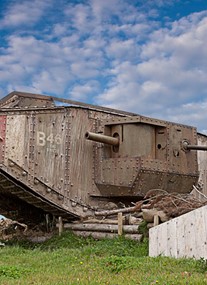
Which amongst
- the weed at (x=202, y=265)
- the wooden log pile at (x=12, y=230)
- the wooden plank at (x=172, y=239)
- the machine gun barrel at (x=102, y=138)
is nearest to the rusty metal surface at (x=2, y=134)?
the machine gun barrel at (x=102, y=138)

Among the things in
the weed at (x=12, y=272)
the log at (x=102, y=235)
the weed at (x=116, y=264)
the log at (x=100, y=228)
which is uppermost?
the log at (x=100, y=228)

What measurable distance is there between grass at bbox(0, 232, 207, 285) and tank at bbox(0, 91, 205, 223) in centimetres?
301

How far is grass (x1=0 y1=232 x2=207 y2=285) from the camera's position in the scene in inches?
276

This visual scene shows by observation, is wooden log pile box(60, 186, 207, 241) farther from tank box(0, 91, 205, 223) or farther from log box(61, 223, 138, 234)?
tank box(0, 91, 205, 223)

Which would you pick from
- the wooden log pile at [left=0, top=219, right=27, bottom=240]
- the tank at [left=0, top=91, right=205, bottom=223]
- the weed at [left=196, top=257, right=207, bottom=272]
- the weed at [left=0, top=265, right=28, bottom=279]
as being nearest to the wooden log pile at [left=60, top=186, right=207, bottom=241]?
the tank at [left=0, top=91, right=205, bottom=223]

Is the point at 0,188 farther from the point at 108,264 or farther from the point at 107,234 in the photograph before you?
the point at 108,264

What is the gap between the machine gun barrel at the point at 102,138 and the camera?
14812 mm

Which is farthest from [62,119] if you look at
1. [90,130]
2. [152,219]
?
[152,219]

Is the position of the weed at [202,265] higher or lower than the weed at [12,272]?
higher

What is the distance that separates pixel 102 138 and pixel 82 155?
96 cm

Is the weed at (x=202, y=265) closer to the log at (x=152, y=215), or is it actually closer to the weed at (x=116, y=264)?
the weed at (x=116, y=264)

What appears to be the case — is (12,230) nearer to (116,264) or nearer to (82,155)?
(82,155)

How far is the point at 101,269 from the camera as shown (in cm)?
834

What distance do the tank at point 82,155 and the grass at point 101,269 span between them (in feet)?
9.87
